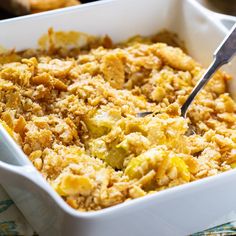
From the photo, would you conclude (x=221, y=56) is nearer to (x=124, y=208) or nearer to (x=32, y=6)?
(x=124, y=208)

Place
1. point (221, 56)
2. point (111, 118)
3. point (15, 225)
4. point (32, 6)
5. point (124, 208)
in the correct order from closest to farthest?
point (124, 208), point (15, 225), point (111, 118), point (221, 56), point (32, 6)

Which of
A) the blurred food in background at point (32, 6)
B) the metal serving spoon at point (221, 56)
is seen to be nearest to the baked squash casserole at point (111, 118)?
the metal serving spoon at point (221, 56)

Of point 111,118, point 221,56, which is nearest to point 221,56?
point 221,56

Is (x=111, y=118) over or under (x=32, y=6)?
over

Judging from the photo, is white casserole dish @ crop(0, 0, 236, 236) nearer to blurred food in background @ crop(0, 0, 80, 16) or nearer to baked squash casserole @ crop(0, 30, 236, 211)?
baked squash casserole @ crop(0, 30, 236, 211)

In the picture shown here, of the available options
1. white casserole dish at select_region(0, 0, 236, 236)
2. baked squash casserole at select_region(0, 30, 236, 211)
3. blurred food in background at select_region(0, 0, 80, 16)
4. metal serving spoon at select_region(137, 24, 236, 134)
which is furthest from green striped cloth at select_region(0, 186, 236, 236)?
blurred food in background at select_region(0, 0, 80, 16)

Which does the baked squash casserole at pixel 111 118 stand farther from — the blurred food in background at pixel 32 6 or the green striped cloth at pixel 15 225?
the blurred food in background at pixel 32 6

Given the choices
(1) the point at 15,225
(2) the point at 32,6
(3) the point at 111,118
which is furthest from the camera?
(2) the point at 32,6
